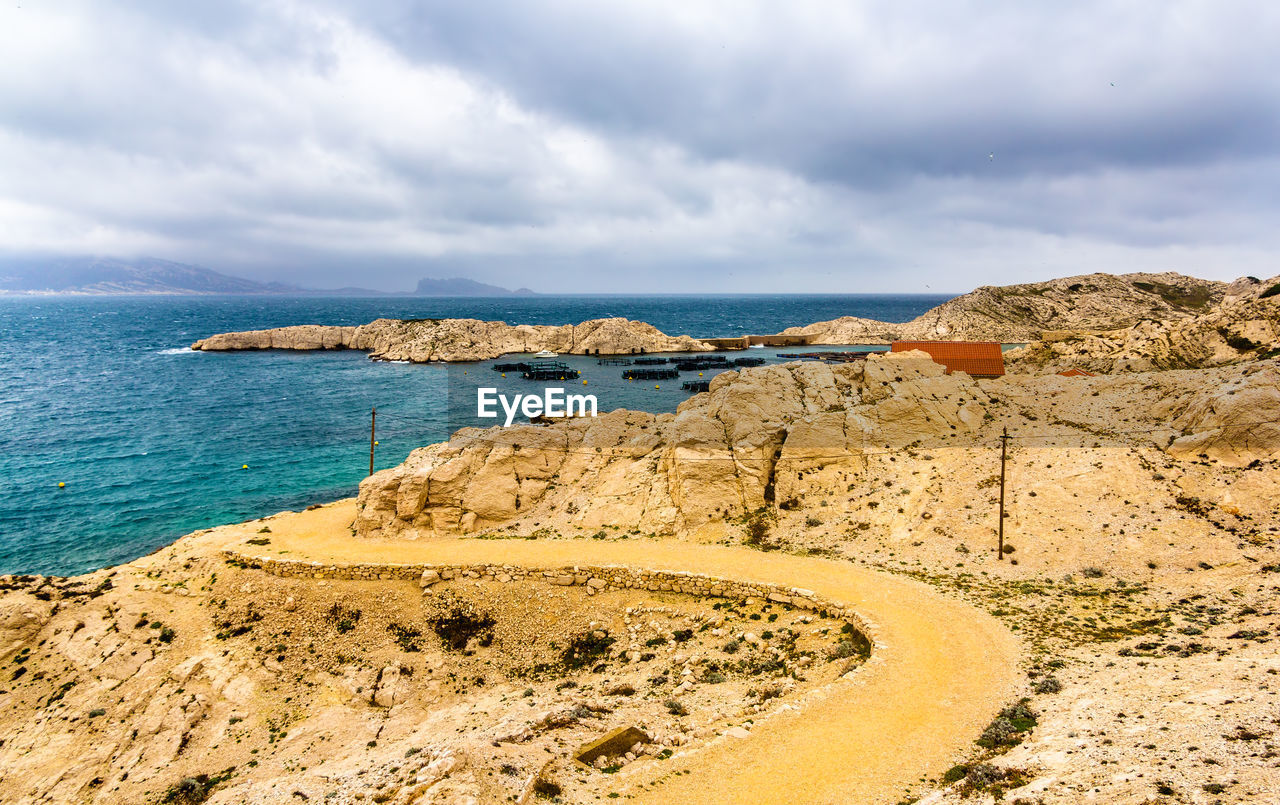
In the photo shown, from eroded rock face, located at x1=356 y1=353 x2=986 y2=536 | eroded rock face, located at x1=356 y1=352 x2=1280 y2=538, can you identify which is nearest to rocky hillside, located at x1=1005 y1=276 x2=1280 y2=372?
eroded rock face, located at x1=356 y1=352 x2=1280 y2=538

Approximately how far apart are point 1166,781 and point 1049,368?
1944 inches

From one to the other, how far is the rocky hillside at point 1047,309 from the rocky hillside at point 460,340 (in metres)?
36.4

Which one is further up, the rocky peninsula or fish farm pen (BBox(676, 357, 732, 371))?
the rocky peninsula

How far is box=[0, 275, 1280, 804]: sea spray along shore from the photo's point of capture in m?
14.6

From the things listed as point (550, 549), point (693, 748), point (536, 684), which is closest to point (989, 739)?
point (693, 748)

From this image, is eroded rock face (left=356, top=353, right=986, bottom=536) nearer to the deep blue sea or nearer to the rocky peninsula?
the deep blue sea

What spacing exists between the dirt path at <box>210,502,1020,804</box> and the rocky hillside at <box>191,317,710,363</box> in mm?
87068

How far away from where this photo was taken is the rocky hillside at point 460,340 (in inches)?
4341

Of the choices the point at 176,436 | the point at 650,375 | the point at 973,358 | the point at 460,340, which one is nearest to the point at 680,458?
the point at 973,358

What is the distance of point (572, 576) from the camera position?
86.0 ft

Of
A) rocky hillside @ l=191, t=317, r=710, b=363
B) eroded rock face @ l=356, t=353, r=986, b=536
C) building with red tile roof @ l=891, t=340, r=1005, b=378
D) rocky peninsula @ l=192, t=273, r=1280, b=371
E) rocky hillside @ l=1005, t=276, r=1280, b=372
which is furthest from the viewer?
rocky hillside @ l=191, t=317, r=710, b=363

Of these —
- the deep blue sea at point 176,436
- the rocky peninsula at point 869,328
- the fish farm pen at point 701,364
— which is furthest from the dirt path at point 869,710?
the rocky peninsula at point 869,328

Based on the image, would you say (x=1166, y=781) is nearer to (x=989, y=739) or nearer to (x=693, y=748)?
(x=989, y=739)

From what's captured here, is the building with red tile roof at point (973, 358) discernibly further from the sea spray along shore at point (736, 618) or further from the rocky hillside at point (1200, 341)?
the sea spray along shore at point (736, 618)
